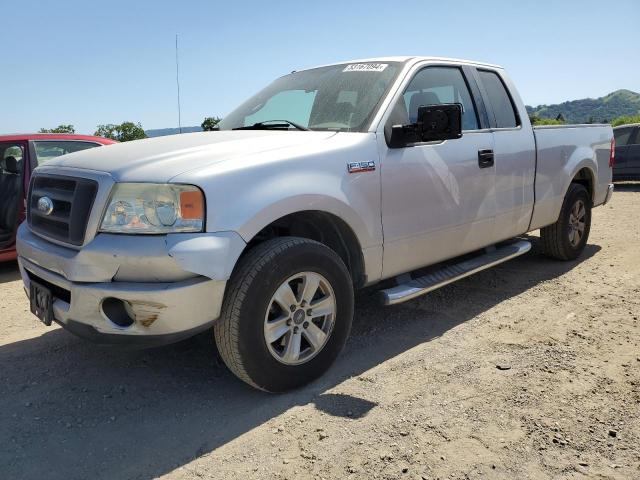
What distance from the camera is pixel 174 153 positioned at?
2.81 m

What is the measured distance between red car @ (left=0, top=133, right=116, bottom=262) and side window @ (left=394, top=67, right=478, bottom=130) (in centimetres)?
411

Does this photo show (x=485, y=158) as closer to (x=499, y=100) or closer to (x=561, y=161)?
(x=499, y=100)

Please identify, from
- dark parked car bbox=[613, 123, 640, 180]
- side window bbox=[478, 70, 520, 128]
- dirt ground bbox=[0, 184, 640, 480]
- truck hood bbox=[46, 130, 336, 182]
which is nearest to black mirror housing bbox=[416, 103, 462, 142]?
truck hood bbox=[46, 130, 336, 182]

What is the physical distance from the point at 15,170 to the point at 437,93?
4562 mm

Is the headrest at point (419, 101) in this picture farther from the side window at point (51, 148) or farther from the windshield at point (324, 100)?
the side window at point (51, 148)

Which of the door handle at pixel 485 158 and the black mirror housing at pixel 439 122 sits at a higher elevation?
the black mirror housing at pixel 439 122

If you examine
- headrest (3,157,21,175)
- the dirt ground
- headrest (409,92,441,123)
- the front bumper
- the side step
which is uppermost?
headrest (409,92,441,123)

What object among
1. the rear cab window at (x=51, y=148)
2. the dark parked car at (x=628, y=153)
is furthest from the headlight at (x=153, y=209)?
the dark parked car at (x=628, y=153)

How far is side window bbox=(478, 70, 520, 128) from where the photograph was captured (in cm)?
451

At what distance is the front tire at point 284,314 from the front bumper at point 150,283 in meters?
0.13

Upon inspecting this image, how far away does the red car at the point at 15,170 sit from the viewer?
5586 millimetres

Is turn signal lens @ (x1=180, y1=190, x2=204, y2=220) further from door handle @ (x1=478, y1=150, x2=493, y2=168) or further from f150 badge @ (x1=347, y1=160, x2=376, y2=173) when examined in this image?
Result: door handle @ (x1=478, y1=150, x2=493, y2=168)

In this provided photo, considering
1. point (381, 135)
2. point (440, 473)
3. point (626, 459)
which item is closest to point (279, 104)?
point (381, 135)

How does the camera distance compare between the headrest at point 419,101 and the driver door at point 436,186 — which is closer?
the driver door at point 436,186
